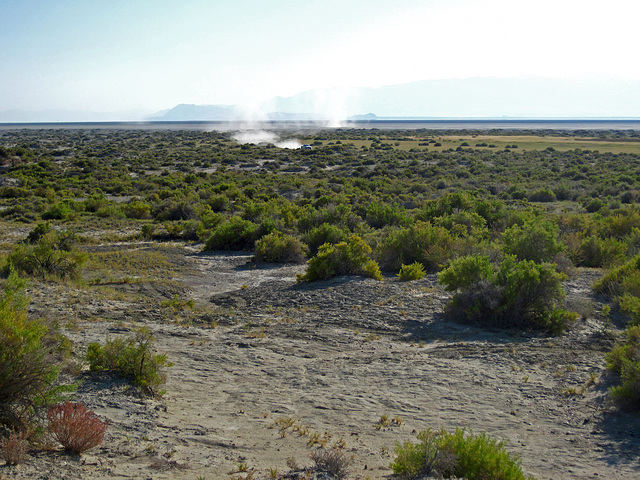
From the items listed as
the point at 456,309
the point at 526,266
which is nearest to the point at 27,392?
the point at 456,309

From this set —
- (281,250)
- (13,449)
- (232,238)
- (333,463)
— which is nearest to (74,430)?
(13,449)

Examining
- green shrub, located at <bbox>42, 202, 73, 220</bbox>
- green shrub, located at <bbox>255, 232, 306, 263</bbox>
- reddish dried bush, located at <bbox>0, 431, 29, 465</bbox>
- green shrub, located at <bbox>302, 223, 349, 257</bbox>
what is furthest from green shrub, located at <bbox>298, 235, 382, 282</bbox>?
green shrub, located at <bbox>42, 202, 73, 220</bbox>

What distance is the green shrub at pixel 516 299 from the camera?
9195mm

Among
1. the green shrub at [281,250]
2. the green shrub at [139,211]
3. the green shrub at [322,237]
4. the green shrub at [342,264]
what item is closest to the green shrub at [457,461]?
the green shrub at [342,264]

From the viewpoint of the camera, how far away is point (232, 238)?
17688mm

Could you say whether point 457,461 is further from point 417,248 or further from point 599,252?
point 599,252

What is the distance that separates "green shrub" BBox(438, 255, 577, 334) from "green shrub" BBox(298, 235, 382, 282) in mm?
3416

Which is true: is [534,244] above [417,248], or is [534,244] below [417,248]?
above

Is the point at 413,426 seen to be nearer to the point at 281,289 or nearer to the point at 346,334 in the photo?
the point at 346,334

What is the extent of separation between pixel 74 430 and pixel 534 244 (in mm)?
11479

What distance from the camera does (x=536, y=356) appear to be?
7801mm

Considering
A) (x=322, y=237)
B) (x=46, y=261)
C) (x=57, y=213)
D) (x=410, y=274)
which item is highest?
(x=57, y=213)

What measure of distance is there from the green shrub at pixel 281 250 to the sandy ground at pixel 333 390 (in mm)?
4419

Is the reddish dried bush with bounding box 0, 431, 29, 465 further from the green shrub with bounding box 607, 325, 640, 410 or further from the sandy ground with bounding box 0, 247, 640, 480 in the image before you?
the green shrub with bounding box 607, 325, 640, 410
